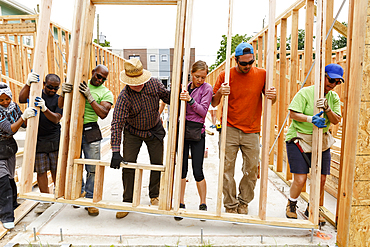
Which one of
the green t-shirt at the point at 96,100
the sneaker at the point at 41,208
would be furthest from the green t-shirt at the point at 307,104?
the sneaker at the point at 41,208

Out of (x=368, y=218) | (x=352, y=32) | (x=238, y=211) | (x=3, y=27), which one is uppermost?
(x=3, y=27)

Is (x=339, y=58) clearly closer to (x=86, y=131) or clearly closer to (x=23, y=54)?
(x=86, y=131)

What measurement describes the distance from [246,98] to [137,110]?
1.26 m

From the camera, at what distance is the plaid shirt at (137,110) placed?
9.12 ft

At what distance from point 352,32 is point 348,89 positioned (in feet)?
1.81

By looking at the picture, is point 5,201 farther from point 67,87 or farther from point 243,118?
point 243,118

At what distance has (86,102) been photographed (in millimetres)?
3070

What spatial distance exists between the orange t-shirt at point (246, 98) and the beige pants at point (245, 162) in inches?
3.7

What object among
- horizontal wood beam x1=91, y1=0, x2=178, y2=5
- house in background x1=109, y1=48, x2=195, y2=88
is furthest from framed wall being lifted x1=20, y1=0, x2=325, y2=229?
house in background x1=109, y1=48, x2=195, y2=88

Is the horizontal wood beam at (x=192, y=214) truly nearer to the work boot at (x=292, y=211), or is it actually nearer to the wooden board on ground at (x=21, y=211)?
the work boot at (x=292, y=211)

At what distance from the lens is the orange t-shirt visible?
2.72 metres

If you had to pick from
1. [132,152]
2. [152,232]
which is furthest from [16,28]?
[152,232]

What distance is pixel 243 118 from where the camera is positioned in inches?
110

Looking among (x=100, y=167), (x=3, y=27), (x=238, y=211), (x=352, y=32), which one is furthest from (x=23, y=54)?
(x=352, y=32)
